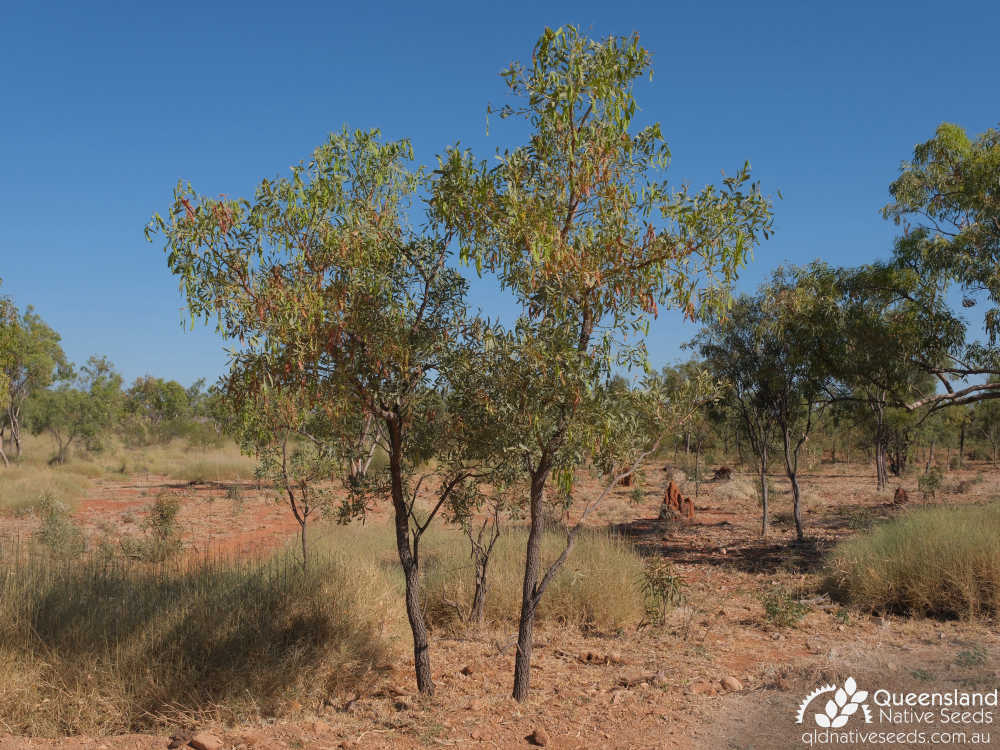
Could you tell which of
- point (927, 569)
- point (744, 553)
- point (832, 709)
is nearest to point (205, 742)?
point (832, 709)

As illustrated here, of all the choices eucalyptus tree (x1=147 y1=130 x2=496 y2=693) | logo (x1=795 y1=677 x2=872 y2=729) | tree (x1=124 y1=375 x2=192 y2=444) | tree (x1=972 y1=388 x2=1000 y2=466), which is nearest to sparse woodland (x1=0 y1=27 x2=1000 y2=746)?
eucalyptus tree (x1=147 y1=130 x2=496 y2=693)

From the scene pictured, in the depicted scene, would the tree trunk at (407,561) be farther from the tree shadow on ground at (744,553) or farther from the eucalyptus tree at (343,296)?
the tree shadow on ground at (744,553)

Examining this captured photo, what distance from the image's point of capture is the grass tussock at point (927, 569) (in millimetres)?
8422

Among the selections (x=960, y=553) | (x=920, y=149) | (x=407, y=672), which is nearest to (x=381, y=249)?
(x=407, y=672)

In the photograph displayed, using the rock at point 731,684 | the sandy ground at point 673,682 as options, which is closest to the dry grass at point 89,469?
the sandy ground at point 673,682

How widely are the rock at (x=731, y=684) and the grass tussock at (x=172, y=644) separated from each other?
3.48m

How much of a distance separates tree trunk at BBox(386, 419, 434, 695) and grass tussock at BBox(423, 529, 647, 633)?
2583 millimetres

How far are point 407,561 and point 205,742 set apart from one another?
6.51 ft

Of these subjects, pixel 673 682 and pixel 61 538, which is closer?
pixel 673 682

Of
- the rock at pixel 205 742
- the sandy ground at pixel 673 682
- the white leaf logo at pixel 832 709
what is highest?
the white leaf logo at pixel 832 709

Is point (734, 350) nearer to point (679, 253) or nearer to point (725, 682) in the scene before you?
point (725, 682)

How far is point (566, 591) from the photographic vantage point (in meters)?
9.03

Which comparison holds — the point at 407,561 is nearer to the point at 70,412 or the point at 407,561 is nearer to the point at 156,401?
the point at 70,412

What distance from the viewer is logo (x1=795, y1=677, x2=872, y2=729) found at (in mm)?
5332
